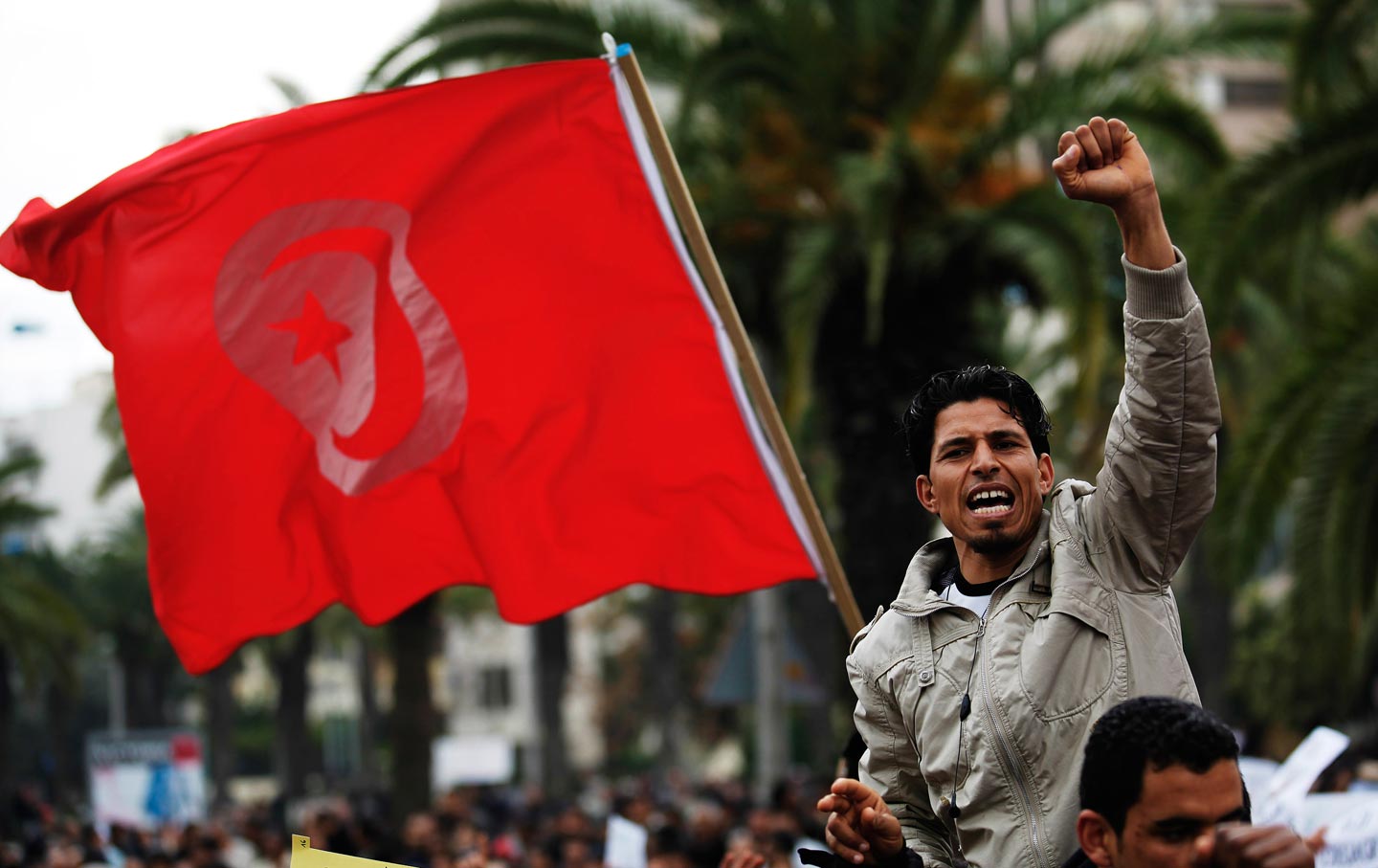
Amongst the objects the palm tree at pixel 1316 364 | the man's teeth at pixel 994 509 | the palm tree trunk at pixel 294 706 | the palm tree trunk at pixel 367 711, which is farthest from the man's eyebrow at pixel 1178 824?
the palm tree trunk at pixel 367 711

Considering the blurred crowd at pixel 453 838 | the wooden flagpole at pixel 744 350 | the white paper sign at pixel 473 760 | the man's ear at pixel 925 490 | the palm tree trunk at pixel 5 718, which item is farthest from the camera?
the white paper sign at pixel 473 760

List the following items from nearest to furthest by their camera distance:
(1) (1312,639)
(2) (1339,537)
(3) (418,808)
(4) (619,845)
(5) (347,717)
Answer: (4) (619,845)
(2) (1339,537)
(1) (1312,639)
(3) (418,808)
(5) (347,717)

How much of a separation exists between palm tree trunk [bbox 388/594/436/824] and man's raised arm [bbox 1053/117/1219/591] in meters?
14.6

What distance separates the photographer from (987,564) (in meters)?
3.66

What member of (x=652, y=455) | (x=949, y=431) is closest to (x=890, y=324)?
(x=652, y=455)

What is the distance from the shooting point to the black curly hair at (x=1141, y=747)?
2.84 meters

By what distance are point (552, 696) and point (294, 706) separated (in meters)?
12.2

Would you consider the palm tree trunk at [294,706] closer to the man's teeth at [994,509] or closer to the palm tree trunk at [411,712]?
the palm tree trunk at [411,712]

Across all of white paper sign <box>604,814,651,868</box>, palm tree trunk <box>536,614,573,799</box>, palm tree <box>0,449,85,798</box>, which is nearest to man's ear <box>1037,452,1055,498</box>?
white paper sign <box>604,814,651,868</box>

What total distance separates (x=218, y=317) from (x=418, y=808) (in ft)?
41.4

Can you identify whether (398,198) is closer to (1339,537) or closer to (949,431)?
(949,431)

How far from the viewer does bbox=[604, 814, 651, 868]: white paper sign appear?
9.16m

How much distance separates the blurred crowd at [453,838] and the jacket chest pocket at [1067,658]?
2.04m

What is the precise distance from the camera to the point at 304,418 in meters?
5.98
